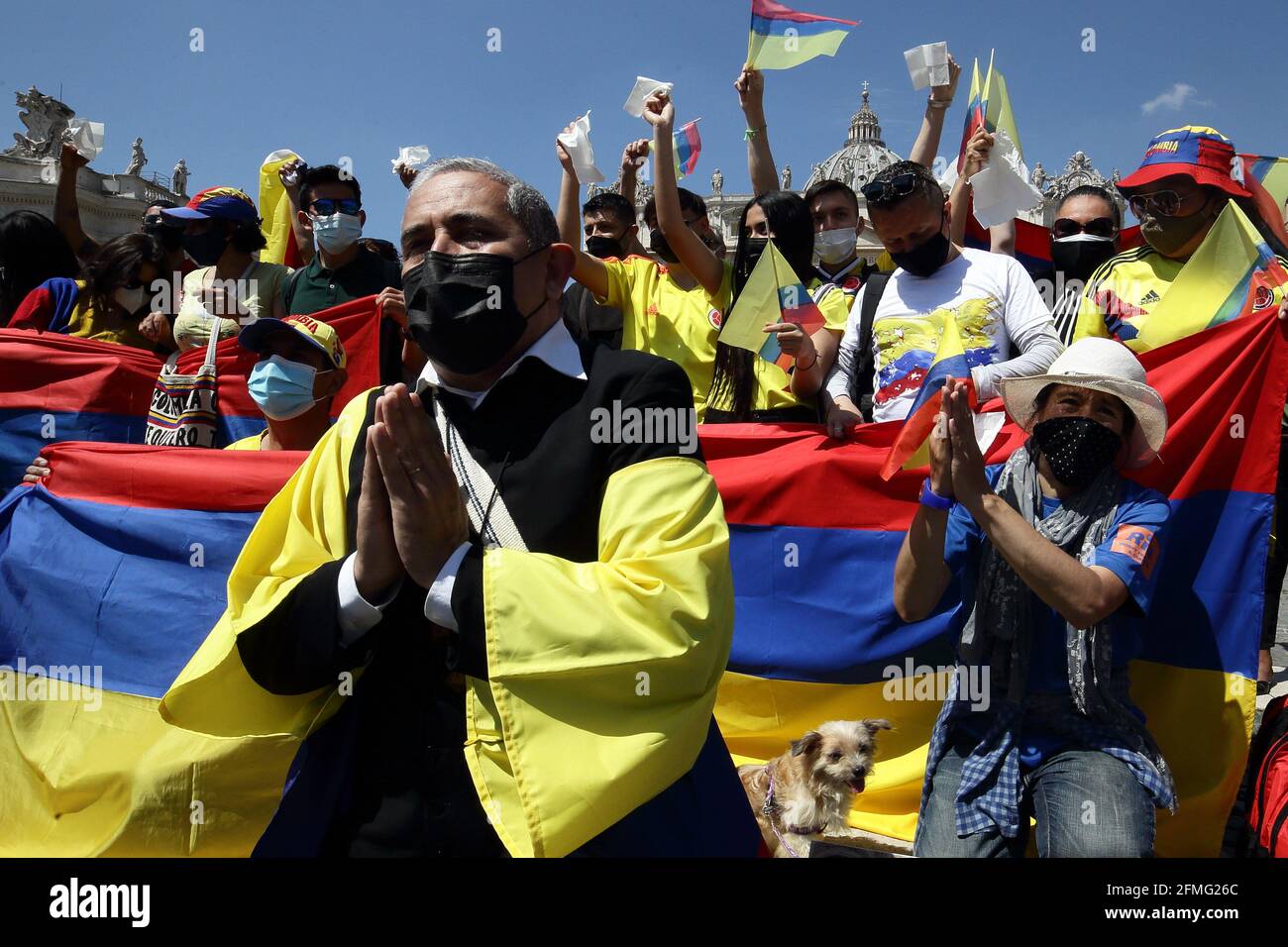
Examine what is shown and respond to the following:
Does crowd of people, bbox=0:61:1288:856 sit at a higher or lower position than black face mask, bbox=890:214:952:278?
lower

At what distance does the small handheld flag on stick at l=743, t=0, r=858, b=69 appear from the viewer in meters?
5.17

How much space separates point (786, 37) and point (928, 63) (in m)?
0.80

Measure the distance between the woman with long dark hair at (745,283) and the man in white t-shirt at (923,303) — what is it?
25cm

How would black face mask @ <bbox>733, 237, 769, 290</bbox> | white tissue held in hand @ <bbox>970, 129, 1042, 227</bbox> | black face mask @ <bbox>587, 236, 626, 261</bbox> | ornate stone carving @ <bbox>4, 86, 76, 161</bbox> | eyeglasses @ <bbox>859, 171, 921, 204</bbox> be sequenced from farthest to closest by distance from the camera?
ornate stone carving @ <bbox>4, 86, 76, 161</bbox> < black face mask @ <bbox>587, 236, 626, 261</bbox> < black face mask @ <bbox>733, 237, 769, 290</bbox> < white tissue held in hand @ <bbox>970, 129, 1042, 227</bbox> < eyeglasses @ <bbox>859, 171, 921, 204</bbox>

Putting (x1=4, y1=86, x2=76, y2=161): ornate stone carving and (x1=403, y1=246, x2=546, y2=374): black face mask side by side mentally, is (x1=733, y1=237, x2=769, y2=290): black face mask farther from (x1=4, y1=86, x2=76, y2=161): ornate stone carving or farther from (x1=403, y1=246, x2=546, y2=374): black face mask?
(x1=4, y1=86, x2=76, y2=161): ornate stone carving

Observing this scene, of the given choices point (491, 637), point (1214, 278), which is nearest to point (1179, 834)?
point (1214, 278)

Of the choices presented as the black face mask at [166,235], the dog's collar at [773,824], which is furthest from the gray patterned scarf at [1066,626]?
the black face mask at [166,235]

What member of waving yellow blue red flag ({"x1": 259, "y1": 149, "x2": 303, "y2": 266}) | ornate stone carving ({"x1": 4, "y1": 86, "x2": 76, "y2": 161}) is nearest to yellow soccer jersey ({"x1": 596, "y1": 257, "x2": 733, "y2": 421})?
waving yellow blue red flag ({"x1": 259, "y1": 149, "x2": 303, "y2": 266})

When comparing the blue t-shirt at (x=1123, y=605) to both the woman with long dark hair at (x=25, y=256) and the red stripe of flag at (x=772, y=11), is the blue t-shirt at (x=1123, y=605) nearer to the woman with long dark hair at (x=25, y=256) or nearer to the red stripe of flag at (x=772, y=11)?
the red stripe of flag at (x=772, y=11)

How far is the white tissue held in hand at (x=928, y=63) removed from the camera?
5.41 metres

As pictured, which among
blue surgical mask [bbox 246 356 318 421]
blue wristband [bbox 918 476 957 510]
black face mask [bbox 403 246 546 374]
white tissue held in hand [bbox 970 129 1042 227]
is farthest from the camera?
white tissue held in hand [bbox 970 129 1042 227]

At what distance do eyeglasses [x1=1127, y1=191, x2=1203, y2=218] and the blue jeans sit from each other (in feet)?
9.02

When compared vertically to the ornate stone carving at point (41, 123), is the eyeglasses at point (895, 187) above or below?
below
